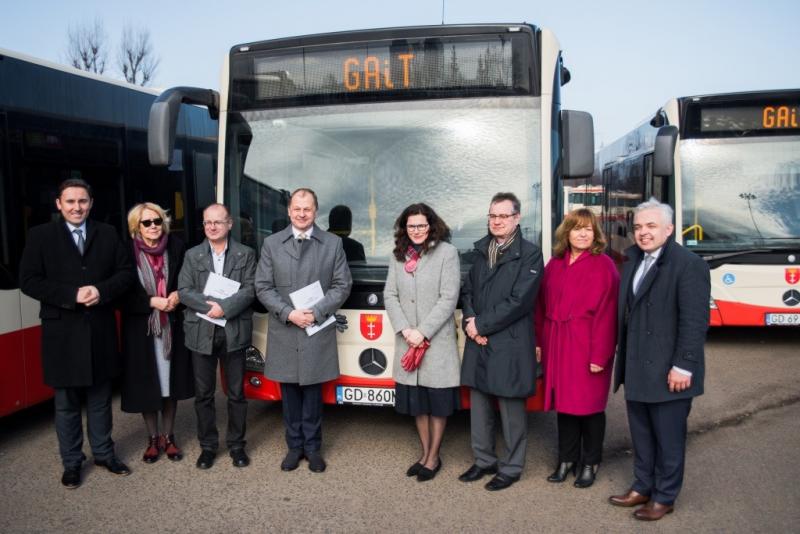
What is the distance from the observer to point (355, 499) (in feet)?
14.5

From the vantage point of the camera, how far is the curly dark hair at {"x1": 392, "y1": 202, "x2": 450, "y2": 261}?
4555mm

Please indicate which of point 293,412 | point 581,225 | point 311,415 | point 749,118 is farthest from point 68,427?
point 749,118

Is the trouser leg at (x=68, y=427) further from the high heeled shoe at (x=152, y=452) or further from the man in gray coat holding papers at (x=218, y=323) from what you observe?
the man in gray coat holding papers at (x=218, y=323)

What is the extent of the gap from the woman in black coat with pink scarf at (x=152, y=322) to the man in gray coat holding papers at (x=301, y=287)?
645 mm

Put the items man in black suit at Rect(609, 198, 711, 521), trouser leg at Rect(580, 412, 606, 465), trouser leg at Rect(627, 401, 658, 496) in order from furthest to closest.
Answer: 1. trouser leg at Rect(580, 412, 606, 465)
2. trouser leg at Rect(627, 401, 658, 496)
3. man in black suit at Rect(609, 198, 711, 521)

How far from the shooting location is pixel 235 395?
5004 millimetres

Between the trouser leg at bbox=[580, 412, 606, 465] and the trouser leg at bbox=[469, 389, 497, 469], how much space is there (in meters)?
0.58

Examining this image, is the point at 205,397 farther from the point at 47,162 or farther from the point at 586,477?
the point at 586,477

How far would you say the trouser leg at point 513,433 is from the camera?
179 inches

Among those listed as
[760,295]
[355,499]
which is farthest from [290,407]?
[760,295]

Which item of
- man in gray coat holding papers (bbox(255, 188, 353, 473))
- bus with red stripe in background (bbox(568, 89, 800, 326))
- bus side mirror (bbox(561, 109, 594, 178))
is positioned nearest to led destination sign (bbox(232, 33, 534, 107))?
bus side mirror (bbox(561, 109, 594, 178))

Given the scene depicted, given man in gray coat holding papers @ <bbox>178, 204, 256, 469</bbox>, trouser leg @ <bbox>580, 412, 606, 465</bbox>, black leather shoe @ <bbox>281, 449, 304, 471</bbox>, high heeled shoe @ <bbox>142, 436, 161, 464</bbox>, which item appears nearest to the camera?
trouser leg @ <bbox>580, 412, 606, 465</bbox>

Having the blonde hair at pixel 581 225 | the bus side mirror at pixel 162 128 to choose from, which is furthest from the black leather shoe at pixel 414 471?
the bus side mirror at pixel 162 128

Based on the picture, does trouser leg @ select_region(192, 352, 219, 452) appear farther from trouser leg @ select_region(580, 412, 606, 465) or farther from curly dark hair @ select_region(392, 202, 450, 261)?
trouser leg @ select_region(580, 412, 606, 465)
